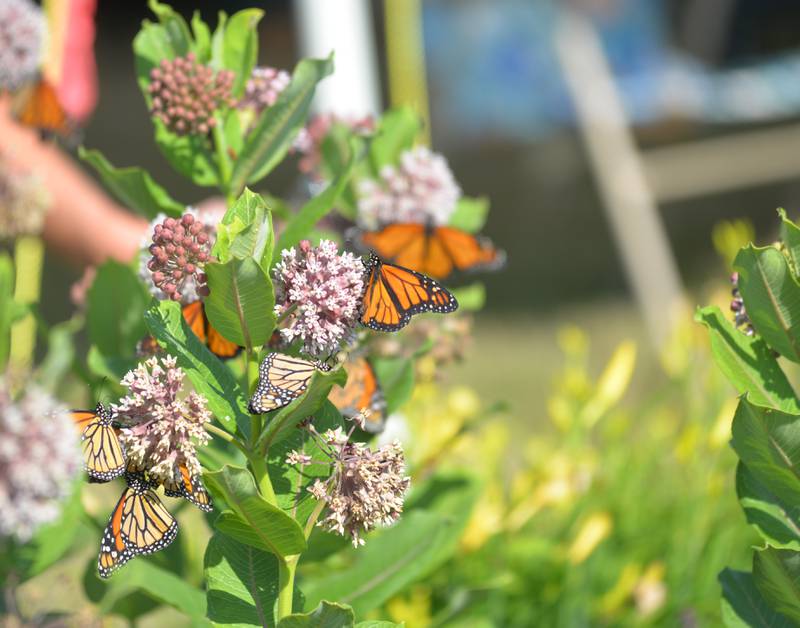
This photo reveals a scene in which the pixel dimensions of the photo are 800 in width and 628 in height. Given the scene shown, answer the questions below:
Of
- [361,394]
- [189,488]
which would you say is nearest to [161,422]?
[189,488]

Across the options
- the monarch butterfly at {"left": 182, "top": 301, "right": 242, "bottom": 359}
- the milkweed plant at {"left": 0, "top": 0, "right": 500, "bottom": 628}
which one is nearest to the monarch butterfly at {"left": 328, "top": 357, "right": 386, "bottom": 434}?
the milkweed plant at {"left": 0, "top": 0, "right": 500, "bottom": 628}

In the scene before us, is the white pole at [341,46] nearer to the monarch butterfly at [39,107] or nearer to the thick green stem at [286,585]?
the monarch butterfly at [39,107]

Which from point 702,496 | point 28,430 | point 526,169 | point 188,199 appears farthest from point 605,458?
point 526,169

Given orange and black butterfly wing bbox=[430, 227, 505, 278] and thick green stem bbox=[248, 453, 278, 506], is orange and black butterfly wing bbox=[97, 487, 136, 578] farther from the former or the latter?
orange and black butterfly wing bbox=[430, 227, 505, 278]

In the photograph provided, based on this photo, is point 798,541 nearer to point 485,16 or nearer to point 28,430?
point 28,430

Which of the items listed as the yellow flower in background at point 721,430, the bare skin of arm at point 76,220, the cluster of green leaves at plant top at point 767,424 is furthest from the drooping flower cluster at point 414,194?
the bare skin of arm at point 76,220

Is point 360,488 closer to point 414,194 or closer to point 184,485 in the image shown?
point 184,485
